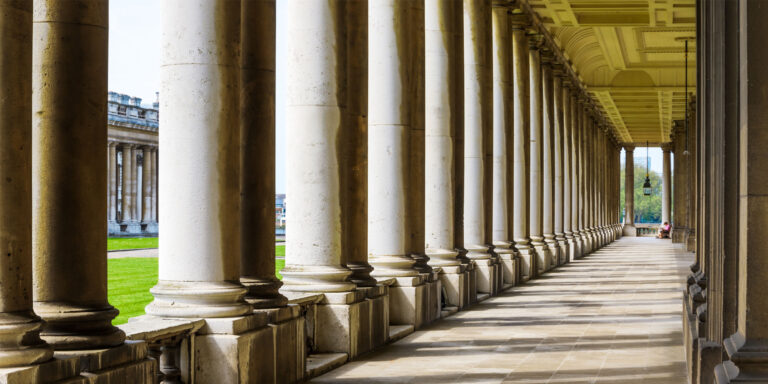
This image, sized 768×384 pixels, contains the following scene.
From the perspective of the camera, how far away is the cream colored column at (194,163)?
21.9m

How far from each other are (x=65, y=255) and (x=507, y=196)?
43560 millimetres

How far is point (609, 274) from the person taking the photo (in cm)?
7062

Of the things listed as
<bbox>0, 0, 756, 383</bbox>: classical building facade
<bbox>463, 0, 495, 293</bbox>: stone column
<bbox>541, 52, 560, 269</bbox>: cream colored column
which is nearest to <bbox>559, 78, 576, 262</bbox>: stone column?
<bbox>541, 52, 560, 269</bbox>: cream colored column

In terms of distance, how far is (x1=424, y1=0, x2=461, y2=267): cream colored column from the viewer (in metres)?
43.5

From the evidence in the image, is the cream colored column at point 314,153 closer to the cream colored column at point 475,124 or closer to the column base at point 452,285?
the column base at point 452,285

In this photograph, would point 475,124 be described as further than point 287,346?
Yes

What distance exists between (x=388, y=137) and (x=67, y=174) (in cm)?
2067

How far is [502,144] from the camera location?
191ft

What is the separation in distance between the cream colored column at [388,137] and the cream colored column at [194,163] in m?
14.8

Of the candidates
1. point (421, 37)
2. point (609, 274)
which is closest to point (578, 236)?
point (609, 274)

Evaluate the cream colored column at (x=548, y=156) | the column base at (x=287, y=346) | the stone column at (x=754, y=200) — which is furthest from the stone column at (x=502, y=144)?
the stone column at (x=754, y=200)

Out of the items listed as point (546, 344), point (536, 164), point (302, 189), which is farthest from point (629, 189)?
point (302, 189)

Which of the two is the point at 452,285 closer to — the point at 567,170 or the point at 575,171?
the point at 567,170

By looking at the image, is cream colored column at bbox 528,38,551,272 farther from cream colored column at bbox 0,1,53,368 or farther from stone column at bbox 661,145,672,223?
stone column at bbox 661,145,672,223
